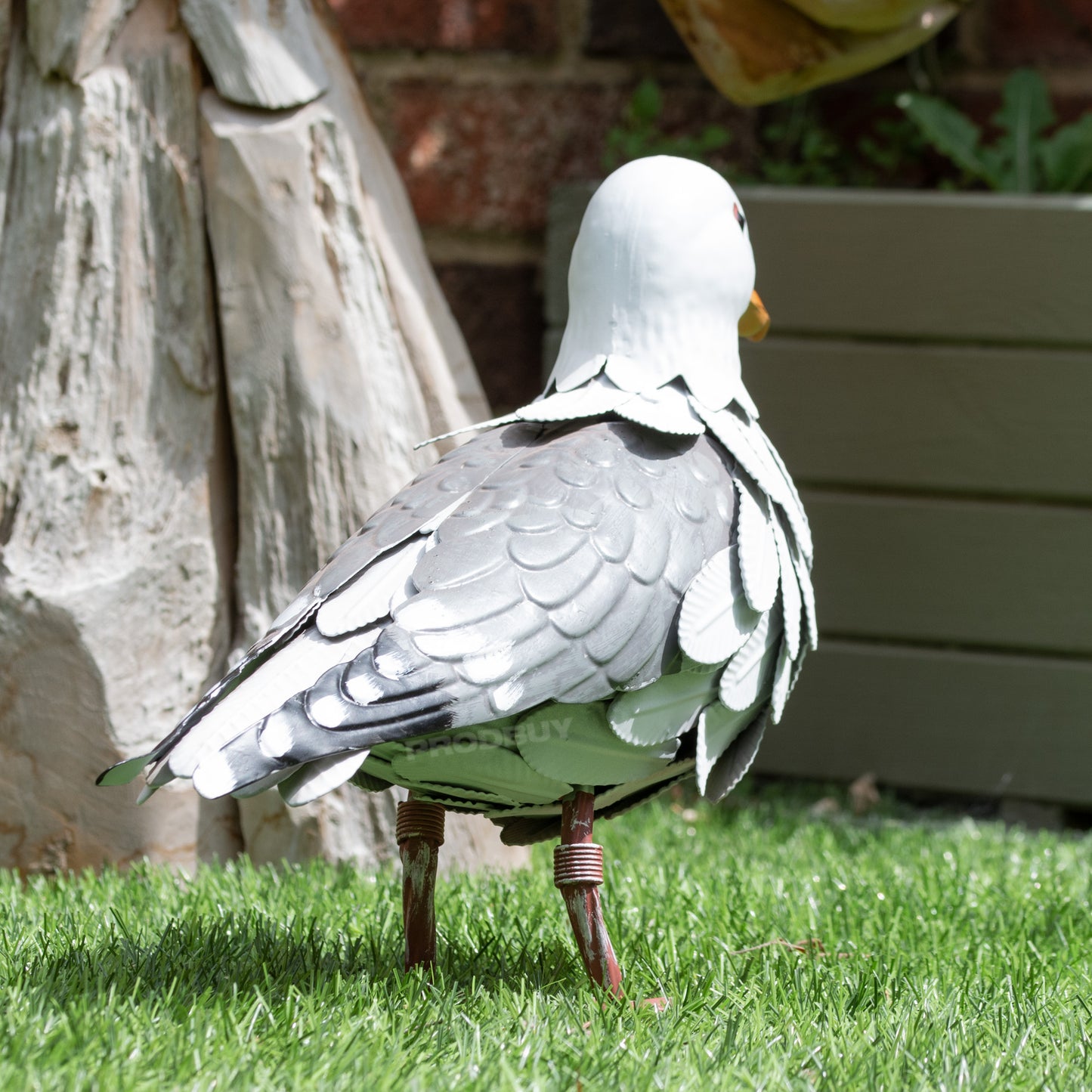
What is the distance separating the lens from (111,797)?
209 cm

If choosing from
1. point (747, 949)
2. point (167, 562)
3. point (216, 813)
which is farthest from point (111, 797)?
point (747, 949)

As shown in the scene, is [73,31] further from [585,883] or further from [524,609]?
[585,883]

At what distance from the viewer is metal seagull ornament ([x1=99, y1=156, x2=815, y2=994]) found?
1.25 m

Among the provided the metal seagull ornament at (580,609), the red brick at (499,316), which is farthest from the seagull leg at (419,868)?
the red brick at (499,316)

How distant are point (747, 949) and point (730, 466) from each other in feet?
2.22

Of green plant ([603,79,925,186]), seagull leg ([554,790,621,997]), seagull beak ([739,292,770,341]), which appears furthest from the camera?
green plant ([603,79,925,186])

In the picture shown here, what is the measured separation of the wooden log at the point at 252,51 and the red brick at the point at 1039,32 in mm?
1882

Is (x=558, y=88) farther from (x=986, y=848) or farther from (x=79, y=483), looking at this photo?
(x=986, y=848)

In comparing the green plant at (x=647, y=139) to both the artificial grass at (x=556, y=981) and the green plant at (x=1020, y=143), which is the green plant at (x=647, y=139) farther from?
the artificial grass at (x=556, y=981)

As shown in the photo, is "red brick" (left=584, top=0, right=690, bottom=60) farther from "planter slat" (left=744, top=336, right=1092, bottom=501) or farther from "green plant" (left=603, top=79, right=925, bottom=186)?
"planter slat" (left=744, top=336, right=1092, bottom=501)

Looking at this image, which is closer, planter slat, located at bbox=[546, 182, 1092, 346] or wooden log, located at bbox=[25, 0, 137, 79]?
wooden log, located at bbox=[25, 0, 137, 79]

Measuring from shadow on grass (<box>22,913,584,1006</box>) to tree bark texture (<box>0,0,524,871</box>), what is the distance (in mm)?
395

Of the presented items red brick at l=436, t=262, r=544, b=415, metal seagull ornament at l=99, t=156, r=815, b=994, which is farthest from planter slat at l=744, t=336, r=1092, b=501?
metal seagull ornament at l=99, t=156, r=815, b=994

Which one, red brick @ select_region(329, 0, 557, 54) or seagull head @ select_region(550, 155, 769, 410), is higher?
red brick @ select_region(329, 0, 557, 54)
